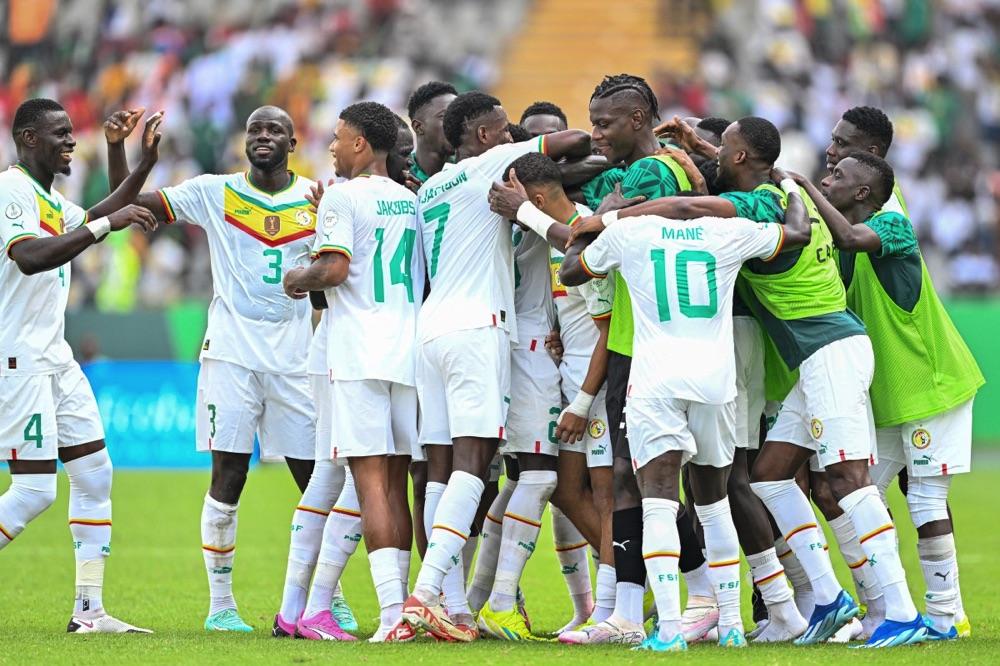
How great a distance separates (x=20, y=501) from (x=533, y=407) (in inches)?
117

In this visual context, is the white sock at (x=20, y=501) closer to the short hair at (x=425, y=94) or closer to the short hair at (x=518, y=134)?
the short hair at (x=425, y=94)

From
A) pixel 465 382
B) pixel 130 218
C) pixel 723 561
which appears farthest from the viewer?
pixel 130 218

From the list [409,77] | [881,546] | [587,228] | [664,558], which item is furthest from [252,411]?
[409,77]

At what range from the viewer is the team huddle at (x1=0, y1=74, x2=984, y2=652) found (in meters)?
7.91

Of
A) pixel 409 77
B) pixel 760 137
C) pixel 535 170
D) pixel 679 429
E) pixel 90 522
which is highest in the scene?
pixel 409 77

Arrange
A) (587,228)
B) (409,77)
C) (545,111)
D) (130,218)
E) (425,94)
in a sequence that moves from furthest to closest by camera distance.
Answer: (409,77), (545,111), (425,94), (130,218), (587,228)

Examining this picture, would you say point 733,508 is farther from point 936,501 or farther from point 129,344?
A: point 129,344

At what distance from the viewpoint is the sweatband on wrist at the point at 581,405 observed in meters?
8.45

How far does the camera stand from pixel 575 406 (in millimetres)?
8461

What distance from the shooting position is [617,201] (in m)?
8.30

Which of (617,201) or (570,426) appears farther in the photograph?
(570,426)

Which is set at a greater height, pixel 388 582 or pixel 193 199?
pixel 193 199

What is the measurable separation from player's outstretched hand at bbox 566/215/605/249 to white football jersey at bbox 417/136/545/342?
0.62 m

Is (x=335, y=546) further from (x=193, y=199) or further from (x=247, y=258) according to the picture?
(x=193, y=199)
